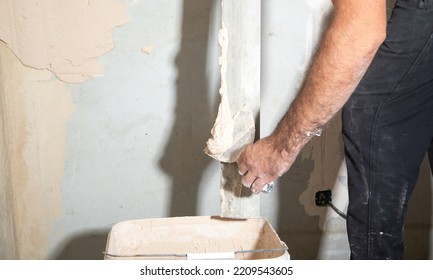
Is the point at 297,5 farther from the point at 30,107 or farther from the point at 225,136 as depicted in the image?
the point at 30,107

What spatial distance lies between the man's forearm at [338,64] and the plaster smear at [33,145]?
3.40 feet

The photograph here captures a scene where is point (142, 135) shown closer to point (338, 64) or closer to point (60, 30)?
point (60, 30)

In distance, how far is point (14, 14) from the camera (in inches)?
73.8

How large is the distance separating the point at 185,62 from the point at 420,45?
2.91 feet

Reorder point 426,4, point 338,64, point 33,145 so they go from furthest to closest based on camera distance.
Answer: point 33,145 → point 426,4 → point 338,64

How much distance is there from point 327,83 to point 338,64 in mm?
51

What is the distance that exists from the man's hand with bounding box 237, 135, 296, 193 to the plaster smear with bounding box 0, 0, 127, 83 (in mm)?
821

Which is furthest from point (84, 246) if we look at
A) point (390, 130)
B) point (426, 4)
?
point (426, 4)

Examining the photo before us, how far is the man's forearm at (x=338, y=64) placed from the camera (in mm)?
1118

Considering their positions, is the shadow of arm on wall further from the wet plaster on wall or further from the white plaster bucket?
the white plaster bucket

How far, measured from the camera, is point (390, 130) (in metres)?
1.39

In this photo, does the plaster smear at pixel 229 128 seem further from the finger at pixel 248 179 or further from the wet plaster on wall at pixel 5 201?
the wet plaster on wall at pixel 5 201

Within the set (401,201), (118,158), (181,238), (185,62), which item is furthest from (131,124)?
(401,201)

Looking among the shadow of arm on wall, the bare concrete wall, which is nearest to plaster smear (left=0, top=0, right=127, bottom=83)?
the bare concrete wall
